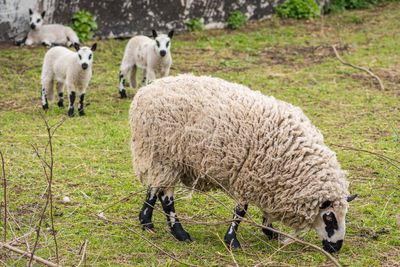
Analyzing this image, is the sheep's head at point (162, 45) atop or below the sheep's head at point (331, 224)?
atop

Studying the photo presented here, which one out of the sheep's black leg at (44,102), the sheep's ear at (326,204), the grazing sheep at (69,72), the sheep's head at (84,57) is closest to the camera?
the sheep's ear at (326,204)

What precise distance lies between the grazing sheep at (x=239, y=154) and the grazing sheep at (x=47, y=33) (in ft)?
24.2

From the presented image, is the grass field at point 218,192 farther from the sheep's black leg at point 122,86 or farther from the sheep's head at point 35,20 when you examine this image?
the sheep's head at point 35,20

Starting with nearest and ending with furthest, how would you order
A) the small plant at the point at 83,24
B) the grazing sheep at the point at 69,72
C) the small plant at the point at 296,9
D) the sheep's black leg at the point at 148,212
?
1. the sheep's black leg at the point at 148,212
2. the grazing sheep at the point at 69,72
3. the small plant at the point at 83,24
4. the small plant at the point at 296,9

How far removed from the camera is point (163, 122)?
14.9ft

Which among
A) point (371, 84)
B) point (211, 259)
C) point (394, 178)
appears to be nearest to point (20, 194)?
point (211, 259)

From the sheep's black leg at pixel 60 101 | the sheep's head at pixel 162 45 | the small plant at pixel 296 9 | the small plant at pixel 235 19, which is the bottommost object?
the sheep's black leg at pixel 60 101

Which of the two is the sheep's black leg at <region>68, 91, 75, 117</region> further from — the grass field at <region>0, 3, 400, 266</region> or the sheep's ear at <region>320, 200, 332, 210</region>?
the sheep's ear at <region>320, 200, 332, 210</region>

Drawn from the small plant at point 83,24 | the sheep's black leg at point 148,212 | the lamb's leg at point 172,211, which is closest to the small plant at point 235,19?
the small plant at point 83,24

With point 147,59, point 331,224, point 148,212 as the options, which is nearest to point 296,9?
point 147,59

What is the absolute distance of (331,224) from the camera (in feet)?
13.9

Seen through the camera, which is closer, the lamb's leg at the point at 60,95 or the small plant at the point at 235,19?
the lamb's leg at the point at 60,95

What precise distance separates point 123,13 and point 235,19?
3.09 meters

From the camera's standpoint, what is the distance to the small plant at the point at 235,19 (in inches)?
538
